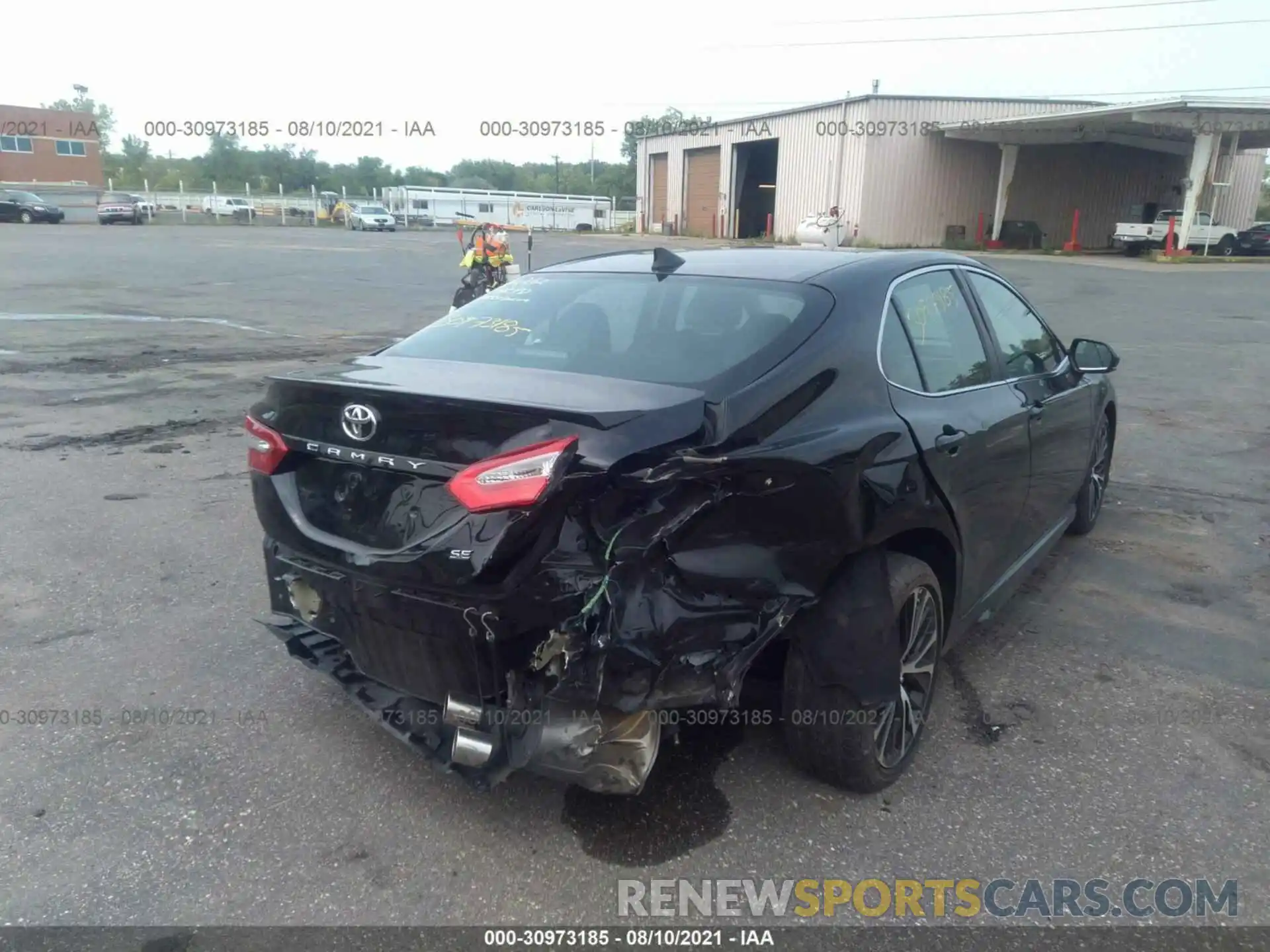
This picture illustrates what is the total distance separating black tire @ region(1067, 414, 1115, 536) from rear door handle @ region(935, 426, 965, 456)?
6.90 feet

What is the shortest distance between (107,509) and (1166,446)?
769cm

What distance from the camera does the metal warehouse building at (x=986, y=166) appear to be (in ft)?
117

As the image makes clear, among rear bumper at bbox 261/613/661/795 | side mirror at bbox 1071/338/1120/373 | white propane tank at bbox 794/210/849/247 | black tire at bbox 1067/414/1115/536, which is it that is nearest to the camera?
rear bumper at bbox 261/613/661/795

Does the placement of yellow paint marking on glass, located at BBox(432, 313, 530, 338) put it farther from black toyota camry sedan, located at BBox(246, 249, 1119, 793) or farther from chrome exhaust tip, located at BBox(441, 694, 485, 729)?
chrome exhaust tip, located at BBox(441, 694, 485, 729)

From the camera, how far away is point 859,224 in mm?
38000

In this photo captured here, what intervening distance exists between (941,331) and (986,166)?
40569 mm

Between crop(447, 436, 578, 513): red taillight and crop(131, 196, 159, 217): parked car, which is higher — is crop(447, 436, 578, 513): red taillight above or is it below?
above

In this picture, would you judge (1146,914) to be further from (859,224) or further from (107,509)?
(859,224)

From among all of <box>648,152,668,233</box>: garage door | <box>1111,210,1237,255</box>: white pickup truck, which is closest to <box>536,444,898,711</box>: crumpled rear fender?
<box>1111,210,1237,255</box>: white pickup truck

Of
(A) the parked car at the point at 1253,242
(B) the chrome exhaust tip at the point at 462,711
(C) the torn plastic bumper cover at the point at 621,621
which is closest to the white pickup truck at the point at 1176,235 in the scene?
(A) the parked car at the point at 1253,242

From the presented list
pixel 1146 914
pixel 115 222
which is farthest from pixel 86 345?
pixel 115 222

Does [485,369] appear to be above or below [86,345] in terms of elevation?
above

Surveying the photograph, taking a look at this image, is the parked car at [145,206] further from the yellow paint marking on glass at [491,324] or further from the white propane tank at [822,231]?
the yellow paint marking on glass at [491,324]

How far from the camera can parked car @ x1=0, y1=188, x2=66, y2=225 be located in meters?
44.7
